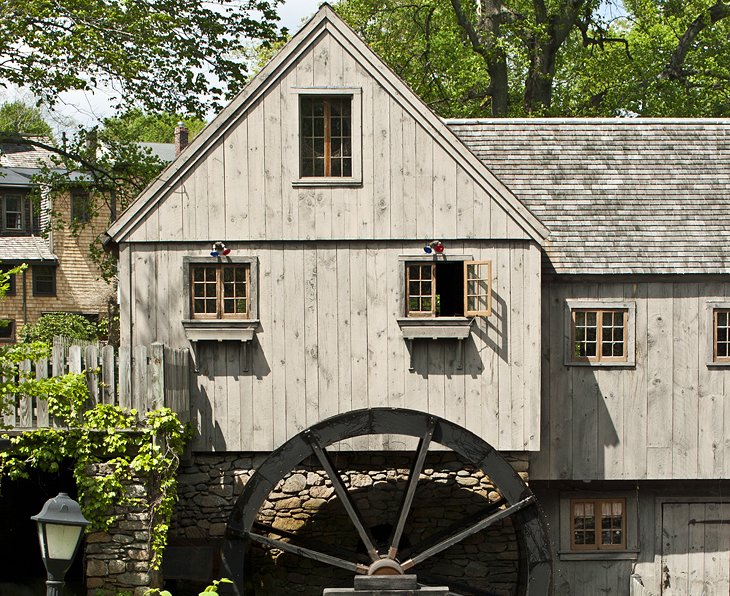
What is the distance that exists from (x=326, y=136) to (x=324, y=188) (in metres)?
0.59

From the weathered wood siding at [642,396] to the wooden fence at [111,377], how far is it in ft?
15.1

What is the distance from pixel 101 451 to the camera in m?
11.5

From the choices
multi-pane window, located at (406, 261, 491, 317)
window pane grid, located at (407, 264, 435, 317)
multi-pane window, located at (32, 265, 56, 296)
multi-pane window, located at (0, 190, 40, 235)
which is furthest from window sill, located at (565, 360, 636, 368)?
multi-pane window, located at (0, 190, 40, 235)

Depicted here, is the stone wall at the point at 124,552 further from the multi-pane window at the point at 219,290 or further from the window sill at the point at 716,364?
the window sill at the point at 716,364

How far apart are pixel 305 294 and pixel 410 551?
331 cm

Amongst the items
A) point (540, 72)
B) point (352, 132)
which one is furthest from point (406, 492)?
point (540, 72)

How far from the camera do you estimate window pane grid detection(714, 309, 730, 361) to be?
1361 centimetres

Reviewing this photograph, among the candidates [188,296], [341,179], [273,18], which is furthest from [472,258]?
[273,18]

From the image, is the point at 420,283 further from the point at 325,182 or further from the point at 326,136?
the point at 326,136

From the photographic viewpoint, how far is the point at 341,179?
12.7 metres

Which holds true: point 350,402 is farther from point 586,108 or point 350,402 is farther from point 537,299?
point 586,108

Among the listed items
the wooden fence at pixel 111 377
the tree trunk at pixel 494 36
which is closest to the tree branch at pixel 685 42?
the tree trunk at pixel 494 36

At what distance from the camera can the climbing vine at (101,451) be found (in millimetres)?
11383

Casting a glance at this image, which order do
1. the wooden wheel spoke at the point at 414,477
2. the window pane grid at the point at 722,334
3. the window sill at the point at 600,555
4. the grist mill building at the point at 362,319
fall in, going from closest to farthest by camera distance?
the wooden wheel spoke at the point at 414,477 → the grist mill building at the point at 362,319 → the window pane grid at the point at 722,334 → the window sill at the point at 600,555
